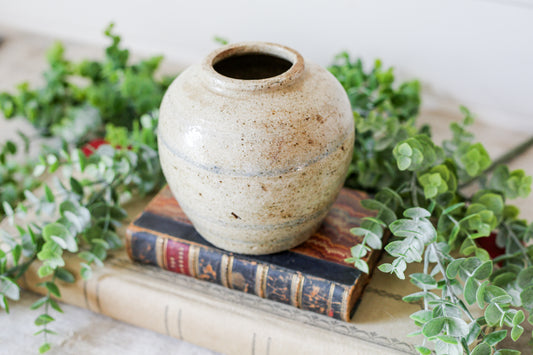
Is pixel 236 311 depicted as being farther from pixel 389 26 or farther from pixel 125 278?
pixel 389 26

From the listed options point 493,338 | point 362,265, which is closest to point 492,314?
point 493,338

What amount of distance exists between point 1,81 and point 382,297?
3.46 ft

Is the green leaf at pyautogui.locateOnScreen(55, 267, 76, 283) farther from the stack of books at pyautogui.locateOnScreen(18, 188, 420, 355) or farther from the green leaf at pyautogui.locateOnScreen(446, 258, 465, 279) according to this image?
the green leaf at pyautogui.locateOnScreen(446, 258, 465, 279)

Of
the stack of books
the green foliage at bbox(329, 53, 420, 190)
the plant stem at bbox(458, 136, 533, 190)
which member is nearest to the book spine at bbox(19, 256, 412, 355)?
the stack of books

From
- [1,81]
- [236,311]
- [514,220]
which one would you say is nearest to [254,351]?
[236,311]

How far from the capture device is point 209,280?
0.75 metres

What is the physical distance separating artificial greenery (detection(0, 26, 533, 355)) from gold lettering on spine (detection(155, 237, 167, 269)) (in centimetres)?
7

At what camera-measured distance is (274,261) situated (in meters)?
0.71

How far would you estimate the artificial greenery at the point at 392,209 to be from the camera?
0.62m

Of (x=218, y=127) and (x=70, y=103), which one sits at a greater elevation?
(x=218, y=127)

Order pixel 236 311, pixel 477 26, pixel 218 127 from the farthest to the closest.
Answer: pixel 477 26 → pixel 236 311 → pixel 218 127

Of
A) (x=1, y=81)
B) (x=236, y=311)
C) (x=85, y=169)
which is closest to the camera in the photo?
(x=236, y=311)

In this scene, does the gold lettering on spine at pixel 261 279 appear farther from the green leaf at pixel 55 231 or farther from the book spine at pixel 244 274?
the green leaf at pixel 55 231

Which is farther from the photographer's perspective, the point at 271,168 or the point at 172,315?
the point at 172,315
